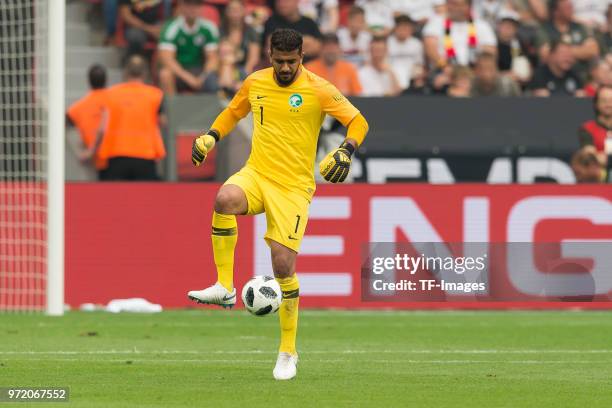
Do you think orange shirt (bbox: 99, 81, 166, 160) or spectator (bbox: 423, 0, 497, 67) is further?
spectator (bbox: 423, 0, 497, 67)

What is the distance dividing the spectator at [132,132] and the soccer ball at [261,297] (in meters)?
8.04

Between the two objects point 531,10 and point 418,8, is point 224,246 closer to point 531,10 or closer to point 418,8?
point 418,8

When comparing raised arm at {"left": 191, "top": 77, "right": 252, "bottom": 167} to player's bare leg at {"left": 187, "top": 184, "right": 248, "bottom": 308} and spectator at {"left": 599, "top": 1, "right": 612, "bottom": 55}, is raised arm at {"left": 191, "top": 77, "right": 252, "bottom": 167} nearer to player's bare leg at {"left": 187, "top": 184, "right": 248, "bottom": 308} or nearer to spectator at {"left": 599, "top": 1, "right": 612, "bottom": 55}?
player's bare leg at {"left": 187, "top": 184, "right": 248, "bottom": 308}

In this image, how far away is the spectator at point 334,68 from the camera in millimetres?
20188

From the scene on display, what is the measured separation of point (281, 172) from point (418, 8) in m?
11.8

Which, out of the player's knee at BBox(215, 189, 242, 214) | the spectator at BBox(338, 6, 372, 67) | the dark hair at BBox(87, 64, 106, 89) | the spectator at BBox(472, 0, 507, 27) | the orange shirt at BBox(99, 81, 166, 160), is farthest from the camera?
the spectator at BBox(472, 0, 507, 27)

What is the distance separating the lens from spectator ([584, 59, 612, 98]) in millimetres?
20922

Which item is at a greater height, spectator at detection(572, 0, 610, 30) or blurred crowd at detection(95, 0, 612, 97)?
spectator at detection(572, 0, 610, 30)

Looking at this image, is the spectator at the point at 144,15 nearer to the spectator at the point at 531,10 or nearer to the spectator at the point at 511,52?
the spectator at the point at 511,52

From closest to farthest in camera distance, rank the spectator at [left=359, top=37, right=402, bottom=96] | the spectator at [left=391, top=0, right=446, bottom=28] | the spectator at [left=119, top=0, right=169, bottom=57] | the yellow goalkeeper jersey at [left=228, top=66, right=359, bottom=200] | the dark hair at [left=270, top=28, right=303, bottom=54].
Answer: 1. the dark hair at [left=270, top=28, right=303, bottom=54]
2. the yellow goalkeeper jersey at [left=228, top=66, right=359, bottom=200]
3. the spectator at [left=359, top=37, right=402, bottom=96]
4. the spectator at [left=119, top=0, right=169, bottom=57]
5. the spectator at [left=391, top=0, right=446, bottom=28]

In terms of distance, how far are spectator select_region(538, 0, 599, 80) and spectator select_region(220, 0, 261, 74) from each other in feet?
13.0

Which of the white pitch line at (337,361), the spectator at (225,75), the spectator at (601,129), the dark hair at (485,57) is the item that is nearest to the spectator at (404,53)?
the dark hair at (485,57)

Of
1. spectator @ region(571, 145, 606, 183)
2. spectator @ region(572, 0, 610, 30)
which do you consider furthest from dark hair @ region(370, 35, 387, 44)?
spectator @ region(571, 145, 606, 183)

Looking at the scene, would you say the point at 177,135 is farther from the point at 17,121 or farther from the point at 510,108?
the point at 510,108
